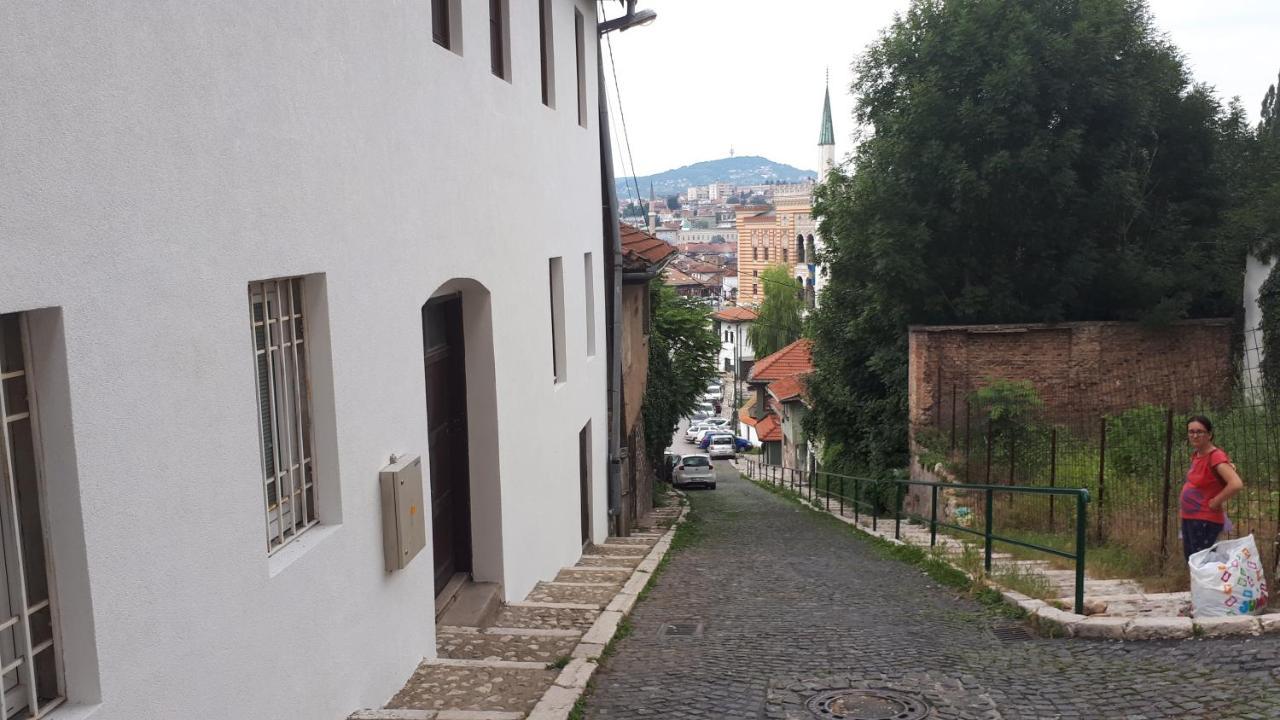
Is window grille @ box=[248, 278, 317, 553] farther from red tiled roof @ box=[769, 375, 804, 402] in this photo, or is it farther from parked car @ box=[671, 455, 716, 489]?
red tiled roof @ box=[769, 375, 804, 402]

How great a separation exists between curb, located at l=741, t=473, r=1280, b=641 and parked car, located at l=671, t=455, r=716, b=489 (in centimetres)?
2815

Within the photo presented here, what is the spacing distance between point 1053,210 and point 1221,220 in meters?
3.86

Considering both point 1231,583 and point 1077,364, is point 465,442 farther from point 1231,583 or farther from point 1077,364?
point 1077,364

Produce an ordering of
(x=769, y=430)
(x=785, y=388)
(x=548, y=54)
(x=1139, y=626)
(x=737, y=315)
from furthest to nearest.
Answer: (x=737, y=315) < (x=769, y=430) < (x=785, y=388) < (x=548, y=54) < (x=1139, y=626)

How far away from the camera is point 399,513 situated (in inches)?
237

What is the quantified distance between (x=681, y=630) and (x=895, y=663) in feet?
6.26

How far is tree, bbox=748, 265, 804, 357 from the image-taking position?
63438 millimetres

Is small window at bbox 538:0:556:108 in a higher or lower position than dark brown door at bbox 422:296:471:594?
higher

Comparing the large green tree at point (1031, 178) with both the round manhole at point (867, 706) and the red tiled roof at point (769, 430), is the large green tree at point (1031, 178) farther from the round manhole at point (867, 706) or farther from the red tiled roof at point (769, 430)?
the red tiled roof at point (769, 430)

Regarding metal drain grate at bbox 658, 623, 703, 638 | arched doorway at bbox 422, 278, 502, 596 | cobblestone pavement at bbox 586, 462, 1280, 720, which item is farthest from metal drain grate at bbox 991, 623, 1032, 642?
arched doorway at bbox 422, 278, 502, 596

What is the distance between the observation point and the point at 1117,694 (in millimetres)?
5898

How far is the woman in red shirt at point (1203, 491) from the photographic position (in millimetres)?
7414

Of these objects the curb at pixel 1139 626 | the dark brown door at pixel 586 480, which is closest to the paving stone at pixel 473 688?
the curb at pixel 1139 626

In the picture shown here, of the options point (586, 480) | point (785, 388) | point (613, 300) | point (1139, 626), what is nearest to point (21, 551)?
point (1139, 626)
